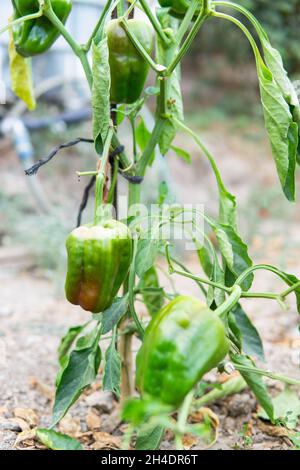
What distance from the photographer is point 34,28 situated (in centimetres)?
107

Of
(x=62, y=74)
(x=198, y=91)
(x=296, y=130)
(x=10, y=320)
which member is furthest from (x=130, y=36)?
Answer: (x=198, y=91)

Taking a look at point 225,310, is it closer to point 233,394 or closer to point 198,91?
point 233,394

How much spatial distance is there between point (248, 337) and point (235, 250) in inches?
7.4

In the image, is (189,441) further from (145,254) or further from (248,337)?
(145,254)

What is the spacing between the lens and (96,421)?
4.11 feet

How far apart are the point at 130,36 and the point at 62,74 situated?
321 centimetres

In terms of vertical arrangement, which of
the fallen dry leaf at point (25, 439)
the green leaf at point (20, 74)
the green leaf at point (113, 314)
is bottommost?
the fallen dry leaf at point (25, 439)

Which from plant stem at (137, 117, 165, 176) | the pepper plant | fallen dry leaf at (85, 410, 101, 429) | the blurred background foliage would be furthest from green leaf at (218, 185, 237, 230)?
the blurred background foliage

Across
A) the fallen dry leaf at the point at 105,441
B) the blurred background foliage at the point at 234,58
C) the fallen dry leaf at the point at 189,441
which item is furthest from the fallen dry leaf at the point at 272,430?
the blurred background foliage at the point at 234,58

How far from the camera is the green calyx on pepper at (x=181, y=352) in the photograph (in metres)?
0.75

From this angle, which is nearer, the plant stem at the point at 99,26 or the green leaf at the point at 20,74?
the plant stem at the point at 99,26

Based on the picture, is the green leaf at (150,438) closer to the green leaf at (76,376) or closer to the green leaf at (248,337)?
the green leaf at (76,376)

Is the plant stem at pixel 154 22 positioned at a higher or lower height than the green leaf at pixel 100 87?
higher

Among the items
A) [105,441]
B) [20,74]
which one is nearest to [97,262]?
[105,441]
